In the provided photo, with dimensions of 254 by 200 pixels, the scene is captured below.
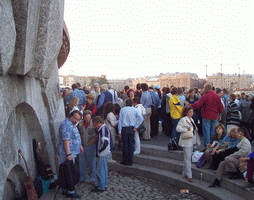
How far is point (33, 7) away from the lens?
11.6ft

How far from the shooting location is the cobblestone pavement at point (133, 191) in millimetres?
5230

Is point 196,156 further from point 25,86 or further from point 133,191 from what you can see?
point 25,86

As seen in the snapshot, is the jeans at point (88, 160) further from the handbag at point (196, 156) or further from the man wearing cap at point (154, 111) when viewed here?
the man wearing cap at point (154, 111)

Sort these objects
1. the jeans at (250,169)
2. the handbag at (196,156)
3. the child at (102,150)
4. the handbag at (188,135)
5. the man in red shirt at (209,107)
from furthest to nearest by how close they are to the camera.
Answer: the man in red shirt at (209,107) → the handbag at (196,156) → the handbag at (188,135) → the child at (102,150) → the jeans at (250,169)

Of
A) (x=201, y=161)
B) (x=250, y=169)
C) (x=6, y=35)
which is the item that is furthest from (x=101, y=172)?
(x=6, y=35)

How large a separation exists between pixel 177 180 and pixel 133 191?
965 millimetres

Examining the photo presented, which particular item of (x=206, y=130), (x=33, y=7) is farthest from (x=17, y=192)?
(x=206, y=130)

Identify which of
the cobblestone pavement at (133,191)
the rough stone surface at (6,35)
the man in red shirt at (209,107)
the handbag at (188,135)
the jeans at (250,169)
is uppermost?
the rough stone surface at (6,35)

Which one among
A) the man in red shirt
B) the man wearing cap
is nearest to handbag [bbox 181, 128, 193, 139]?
the man in red shirt

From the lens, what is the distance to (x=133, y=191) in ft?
18.2

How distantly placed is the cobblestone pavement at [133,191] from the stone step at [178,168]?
1.61 ft

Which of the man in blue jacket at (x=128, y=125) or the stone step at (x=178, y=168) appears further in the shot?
the man in blue jacket at (x=128, y=125)

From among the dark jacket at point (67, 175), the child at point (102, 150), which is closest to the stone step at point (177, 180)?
the child at point (102, 150)

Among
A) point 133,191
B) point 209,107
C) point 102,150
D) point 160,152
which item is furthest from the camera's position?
point 160,152
